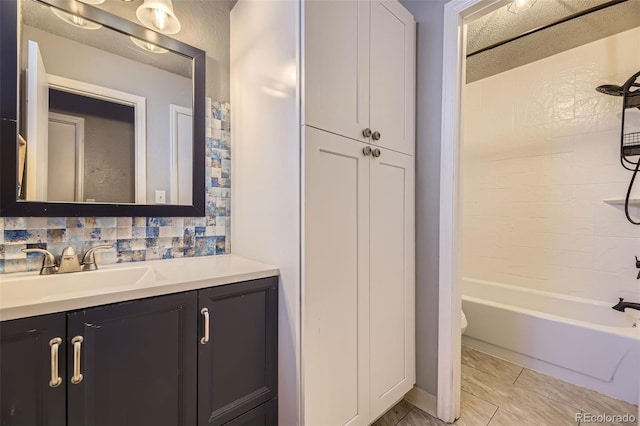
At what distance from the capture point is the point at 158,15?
4.21 ft

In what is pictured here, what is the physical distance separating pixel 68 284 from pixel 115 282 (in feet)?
0.45

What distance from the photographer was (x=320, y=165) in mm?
1041

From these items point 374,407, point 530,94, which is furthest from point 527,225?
point 374,407

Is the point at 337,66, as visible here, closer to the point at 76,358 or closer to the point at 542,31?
the point at 76,358

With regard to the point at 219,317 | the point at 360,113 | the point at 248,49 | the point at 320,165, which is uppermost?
the point at 248,49

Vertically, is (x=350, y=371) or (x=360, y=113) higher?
(x=360, y=113)

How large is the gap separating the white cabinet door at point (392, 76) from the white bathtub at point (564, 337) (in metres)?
1.50

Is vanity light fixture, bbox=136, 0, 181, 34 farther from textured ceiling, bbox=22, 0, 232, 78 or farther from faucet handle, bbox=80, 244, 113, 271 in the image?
faucet handle, bbox=80, 244, 113, 271

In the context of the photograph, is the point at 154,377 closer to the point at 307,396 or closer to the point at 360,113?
the point at 307,396

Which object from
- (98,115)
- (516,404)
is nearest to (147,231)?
(98,115)

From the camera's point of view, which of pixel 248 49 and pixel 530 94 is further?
pixel 530 94

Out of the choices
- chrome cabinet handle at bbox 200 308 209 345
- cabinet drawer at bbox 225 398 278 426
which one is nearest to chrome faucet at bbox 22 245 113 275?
chrome cabinet handle at bbox 200 308 209 345

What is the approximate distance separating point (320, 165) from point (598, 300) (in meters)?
2.44

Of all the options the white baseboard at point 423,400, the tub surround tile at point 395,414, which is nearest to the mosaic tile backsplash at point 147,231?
the tub surround tile at point 395,414
